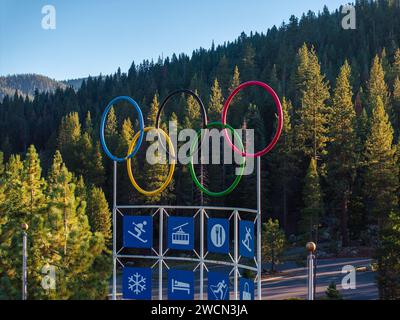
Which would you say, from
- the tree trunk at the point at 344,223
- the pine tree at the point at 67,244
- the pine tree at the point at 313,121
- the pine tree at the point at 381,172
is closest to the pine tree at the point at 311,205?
the tree trunk at the point at 344,223

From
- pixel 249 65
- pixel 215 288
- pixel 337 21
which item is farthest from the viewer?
pixel 337 21

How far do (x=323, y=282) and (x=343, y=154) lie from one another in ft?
50.0

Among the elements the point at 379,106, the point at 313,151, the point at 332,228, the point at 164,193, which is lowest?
the point at 332,228

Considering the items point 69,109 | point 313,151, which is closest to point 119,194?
point 313,151

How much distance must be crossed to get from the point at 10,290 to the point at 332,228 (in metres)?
37.3

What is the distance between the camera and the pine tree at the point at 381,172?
42312mm

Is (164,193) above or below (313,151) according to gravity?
below

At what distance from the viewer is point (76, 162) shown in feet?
192

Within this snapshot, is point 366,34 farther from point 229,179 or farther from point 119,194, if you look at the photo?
point 119,194

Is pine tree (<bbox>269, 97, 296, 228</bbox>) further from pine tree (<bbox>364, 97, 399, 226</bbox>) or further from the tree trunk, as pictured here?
pine tree (<bbox>364, 97, 399, 226</bbox>)

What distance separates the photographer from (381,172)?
143ft

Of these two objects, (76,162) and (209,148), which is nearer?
(209,148)

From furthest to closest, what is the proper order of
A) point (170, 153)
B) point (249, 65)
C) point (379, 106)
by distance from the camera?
point (249, 65), point (379, 106), point (170, 153)

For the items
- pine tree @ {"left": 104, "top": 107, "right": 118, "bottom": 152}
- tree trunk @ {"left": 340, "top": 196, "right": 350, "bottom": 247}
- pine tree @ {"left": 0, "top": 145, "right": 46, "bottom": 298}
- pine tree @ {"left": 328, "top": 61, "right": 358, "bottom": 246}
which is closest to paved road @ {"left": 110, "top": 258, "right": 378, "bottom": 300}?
tree trunk @ {"left": 340, "top": 196, "right": 350, "bottom": 247}
